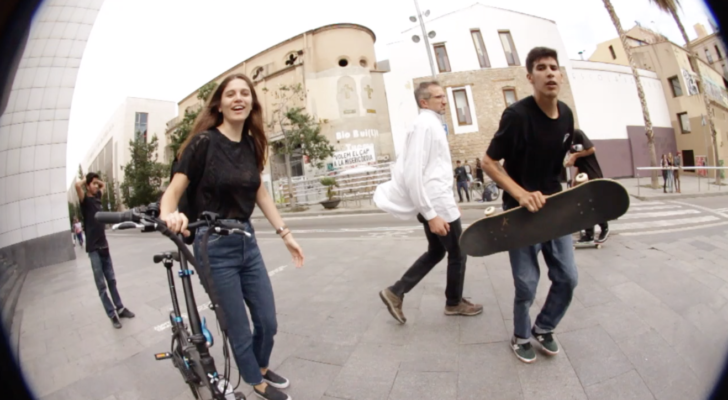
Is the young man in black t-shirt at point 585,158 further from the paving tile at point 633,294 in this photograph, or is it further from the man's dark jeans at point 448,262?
the man's dark jeans at point 448,262

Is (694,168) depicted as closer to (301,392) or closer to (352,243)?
(301,392)

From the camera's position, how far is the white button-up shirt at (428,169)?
2061mm

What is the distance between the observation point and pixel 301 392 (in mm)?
1632

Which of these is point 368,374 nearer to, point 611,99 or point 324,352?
point 324,352

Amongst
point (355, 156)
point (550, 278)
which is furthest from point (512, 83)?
point (355, 156)

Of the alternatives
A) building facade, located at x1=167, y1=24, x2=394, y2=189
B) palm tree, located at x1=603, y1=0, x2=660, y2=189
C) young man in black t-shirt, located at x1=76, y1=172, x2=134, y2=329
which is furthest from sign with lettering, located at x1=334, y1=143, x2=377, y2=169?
palm tree, located at x1=603, y1=0, x2=660, y2=189

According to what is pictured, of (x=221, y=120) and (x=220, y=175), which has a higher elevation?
(x=221, y=120)

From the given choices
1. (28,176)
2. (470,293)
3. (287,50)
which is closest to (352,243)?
(470,293)

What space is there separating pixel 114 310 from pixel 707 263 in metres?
2.57

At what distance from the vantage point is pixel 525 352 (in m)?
→ 1.71

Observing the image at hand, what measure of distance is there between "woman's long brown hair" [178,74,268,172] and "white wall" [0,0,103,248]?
468 millimetres

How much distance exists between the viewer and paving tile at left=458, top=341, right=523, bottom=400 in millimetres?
1411

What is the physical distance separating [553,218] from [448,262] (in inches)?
36.7

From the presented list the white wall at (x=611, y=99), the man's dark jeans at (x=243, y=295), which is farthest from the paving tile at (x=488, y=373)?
the white wall at (x=611, y=99)
